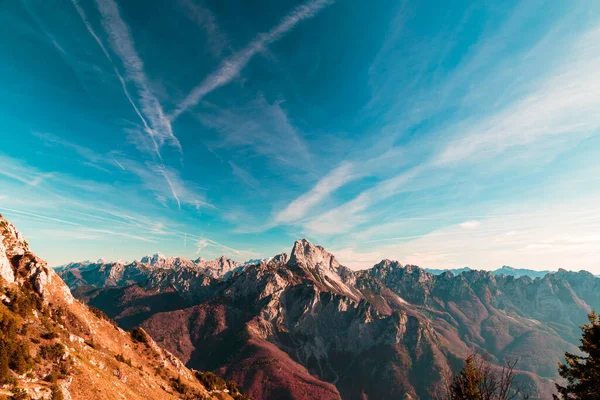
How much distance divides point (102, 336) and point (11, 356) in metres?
42.3

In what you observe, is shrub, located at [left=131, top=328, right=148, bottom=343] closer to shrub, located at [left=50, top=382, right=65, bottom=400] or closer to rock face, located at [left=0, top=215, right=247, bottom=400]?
rock face, located at [left=0, top=215, right=247, bottom=400]

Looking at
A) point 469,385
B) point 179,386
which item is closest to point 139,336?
point 179,386

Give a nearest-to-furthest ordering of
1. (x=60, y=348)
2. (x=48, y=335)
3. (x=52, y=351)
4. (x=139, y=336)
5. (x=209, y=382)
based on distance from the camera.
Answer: (x=52, y=351) < (x=60, y=348) < (x=48, y=335) < (x=139, y=336) < (x=209, y=382)

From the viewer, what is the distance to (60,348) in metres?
48.2

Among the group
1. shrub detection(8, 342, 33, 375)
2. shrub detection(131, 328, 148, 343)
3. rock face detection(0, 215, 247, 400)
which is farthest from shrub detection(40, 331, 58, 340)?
shrub detection(131, 328, 148, 343)

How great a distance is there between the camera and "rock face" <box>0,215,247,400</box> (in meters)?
41.2

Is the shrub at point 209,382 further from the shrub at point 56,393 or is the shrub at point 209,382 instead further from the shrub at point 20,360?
the shrub at point 56,393

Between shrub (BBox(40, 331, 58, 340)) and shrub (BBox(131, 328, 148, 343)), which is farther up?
shrub (BBox(40, 331, 58, 340))

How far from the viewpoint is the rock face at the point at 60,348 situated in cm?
4125

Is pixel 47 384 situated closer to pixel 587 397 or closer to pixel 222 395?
pixel 587 397

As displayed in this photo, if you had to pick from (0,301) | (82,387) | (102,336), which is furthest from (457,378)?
(102,336)

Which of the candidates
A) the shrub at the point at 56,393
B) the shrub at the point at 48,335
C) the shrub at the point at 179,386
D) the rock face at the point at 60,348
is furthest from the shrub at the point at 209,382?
the shrub at the point at 56,393

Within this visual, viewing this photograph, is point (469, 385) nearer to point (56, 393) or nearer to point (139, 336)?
point (56, 393)

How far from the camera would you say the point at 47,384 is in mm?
39844
